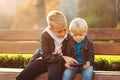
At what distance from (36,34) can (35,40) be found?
233mm

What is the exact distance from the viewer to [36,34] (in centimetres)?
635

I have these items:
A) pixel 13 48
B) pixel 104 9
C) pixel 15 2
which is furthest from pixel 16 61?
pixel 15 2

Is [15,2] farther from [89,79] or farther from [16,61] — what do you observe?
[89,79]

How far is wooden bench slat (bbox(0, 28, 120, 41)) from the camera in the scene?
596cm

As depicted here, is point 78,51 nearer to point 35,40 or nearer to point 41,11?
point 35,40

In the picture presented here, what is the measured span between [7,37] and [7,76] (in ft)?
4.76

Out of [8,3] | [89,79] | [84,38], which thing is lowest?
[89,79]

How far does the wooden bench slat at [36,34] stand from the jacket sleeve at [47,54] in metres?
1.29

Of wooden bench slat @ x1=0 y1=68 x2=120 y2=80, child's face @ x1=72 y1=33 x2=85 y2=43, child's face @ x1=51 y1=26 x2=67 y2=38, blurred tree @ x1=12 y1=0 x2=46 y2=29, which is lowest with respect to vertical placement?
wooden bench slat @ x1=0 y1=68 x2=120 y2=80

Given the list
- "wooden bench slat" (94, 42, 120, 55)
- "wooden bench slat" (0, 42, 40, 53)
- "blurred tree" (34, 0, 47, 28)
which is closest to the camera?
"wooden bench slat" (94, 42, 120, 55)

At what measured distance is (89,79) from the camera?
4.65 m

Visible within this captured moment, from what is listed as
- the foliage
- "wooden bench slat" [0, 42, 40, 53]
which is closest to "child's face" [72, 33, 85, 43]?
"wooden bench slat" [0, 42, 40, 53]

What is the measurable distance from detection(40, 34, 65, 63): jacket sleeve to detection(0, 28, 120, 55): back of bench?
121 cm

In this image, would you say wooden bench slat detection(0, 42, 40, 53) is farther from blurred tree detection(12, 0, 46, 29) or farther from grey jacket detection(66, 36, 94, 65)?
blurred tree detection(12, 0, 46, 29)
